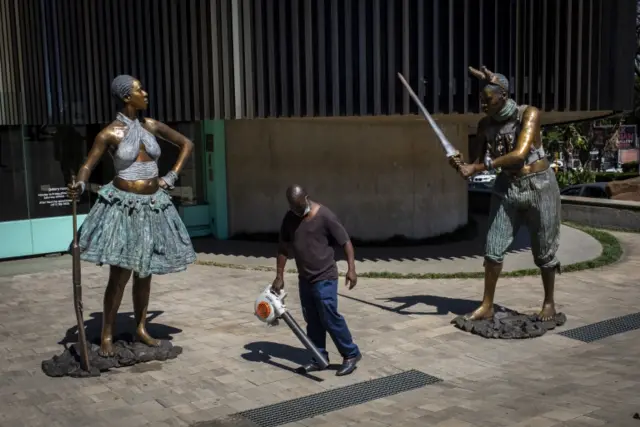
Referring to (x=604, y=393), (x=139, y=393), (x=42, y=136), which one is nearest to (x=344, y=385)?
(x=139, y=393)

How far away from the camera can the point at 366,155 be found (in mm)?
12211

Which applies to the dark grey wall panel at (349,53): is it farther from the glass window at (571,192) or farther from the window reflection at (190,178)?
the glass window at (571,192)

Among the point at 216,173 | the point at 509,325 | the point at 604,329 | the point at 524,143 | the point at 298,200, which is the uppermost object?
the point at 524,143

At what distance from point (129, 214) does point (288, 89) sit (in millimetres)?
4707

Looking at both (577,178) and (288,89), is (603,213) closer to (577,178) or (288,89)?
(288,89)

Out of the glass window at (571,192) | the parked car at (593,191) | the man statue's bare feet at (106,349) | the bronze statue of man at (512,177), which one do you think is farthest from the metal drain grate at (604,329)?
the glass window at (571,192)

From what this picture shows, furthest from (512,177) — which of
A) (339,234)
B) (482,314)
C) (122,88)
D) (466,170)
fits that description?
(122,88)

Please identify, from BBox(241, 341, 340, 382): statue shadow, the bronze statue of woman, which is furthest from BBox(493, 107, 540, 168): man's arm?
the bronze statue of woman

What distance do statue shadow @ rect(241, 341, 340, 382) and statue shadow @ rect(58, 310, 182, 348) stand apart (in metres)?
0.97

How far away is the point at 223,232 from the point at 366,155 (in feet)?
10.3

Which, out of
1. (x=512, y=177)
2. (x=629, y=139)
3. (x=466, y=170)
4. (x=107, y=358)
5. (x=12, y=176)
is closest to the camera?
(x=107, y=358)

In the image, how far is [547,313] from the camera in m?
7.33

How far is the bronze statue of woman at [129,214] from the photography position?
5.98 metres

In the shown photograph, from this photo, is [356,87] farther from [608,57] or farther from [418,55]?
[608,57]
